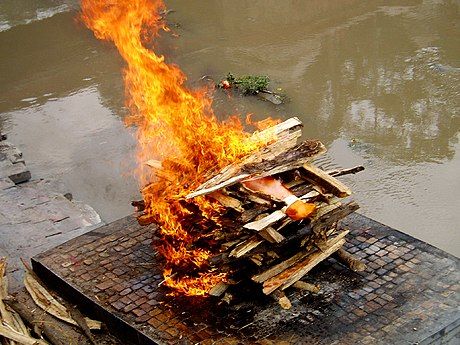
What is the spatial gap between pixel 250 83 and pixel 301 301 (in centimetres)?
768

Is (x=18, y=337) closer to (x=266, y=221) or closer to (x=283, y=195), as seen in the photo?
(x=266, y=221)

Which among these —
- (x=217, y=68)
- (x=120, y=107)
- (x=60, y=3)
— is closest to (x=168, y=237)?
(x=120, y=107)

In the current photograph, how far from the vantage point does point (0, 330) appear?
6.75 metres

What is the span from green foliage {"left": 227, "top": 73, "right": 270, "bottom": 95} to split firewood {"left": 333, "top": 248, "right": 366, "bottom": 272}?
690 centimetres

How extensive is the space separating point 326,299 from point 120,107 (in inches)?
328

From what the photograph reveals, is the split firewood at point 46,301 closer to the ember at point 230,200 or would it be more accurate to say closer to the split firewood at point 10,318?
the split firewood at point 10,318

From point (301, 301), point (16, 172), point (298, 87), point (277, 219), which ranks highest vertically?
point (277, 219)

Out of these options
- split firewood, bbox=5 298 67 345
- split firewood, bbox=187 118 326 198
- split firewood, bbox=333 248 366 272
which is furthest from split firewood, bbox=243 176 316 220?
split firewood, bbox=5 298 67 345

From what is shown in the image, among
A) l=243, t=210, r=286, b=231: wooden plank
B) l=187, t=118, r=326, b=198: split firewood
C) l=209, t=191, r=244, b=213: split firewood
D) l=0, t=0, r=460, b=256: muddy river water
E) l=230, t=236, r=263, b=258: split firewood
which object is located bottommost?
l=0, t=0, r=460, b=256: muddy river water

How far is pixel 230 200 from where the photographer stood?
21.8 ft

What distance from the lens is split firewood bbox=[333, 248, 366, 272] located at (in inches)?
280

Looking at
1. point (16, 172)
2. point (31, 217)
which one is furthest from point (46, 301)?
point (16, 172)

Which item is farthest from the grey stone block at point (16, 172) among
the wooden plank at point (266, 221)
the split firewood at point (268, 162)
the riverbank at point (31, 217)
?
the wooden plank at point (266, 221)

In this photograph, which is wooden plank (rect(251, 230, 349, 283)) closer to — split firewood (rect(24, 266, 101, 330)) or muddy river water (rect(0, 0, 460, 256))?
split firewood (rect(24, 266, 101, 330))
